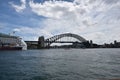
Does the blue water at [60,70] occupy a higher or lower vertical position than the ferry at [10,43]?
lower

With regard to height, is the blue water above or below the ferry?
below

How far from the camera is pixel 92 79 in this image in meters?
17.3

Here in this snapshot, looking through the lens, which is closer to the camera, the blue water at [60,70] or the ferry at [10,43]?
the blue water at [60,70]

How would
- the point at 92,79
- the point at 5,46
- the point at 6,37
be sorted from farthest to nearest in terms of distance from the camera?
the point at 6,37
the point at 5,46
the point at 92,79

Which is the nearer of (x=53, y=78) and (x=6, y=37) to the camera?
(x=53, y=78)

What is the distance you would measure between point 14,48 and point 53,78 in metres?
111

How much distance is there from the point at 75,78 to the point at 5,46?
4285 inches

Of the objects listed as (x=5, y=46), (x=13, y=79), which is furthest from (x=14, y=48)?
(x=13, y=79)

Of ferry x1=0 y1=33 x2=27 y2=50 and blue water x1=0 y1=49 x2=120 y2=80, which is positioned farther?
ferry x1=0 y1=33 x2=27 y2=50

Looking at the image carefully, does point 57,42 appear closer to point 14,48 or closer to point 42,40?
point 42,40

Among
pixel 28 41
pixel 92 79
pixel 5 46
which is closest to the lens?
pixel 92 79

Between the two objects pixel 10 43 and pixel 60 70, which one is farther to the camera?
pixel 10 43

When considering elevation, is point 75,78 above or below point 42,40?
below

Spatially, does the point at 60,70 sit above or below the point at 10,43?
below
